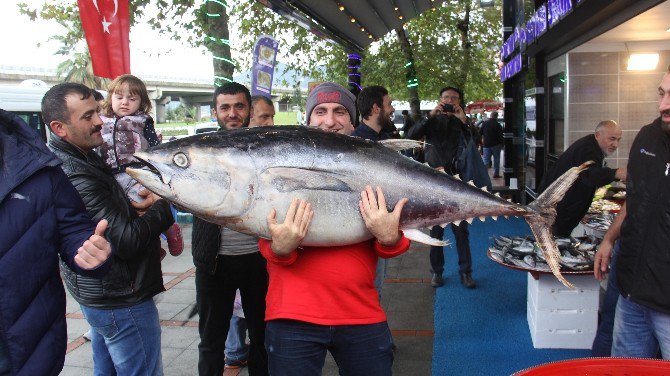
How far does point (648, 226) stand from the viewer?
99.7 inches

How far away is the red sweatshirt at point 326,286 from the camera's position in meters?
1.99

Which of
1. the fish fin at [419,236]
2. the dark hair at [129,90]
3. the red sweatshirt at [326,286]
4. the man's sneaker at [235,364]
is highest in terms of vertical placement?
the dark hair at [129,90]

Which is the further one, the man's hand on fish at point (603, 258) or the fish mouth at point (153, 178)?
the man's hand on fish at point (603, 258)

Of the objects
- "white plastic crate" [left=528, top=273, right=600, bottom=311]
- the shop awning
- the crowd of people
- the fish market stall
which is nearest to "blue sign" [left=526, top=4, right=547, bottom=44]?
the shop awning

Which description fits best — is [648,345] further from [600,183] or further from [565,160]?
[565,160]

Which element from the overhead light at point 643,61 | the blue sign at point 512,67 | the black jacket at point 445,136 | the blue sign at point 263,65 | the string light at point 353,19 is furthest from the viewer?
the blue sign at point 512,67

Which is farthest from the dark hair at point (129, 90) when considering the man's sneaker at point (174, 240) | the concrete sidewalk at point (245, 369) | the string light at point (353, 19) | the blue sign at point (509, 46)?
the blue sign at point (509, 46)

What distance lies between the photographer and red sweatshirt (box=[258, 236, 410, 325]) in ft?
6.53

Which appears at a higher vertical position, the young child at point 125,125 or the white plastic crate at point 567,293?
the young child at point 125,125

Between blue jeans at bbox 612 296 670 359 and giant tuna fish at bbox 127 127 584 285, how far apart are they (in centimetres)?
106

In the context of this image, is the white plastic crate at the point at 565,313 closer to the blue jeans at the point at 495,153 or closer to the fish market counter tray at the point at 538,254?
the fish market counter tray at the point at 538,254

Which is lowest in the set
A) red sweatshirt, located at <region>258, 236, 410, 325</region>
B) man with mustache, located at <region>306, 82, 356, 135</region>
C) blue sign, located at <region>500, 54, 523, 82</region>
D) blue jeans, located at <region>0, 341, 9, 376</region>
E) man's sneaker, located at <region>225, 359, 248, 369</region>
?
man's sneaker, located at <region>225, 359, 248, 369</region>

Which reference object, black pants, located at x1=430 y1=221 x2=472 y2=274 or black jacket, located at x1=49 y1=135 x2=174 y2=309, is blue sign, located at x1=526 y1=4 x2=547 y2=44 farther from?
black jacket, located at x1=49 y1=135 x2=174 y2=309

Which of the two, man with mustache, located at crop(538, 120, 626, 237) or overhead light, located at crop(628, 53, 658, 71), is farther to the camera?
overhead light, located at crop(628, 53, 658, 71)
